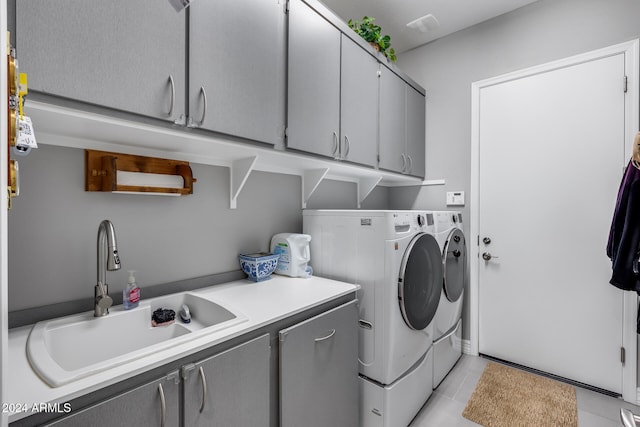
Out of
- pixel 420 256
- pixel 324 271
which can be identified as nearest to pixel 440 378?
pixel 420 256

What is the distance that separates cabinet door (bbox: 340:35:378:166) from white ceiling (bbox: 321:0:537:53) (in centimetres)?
56

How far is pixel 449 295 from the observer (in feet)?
7.02

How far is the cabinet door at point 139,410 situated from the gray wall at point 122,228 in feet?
2.07

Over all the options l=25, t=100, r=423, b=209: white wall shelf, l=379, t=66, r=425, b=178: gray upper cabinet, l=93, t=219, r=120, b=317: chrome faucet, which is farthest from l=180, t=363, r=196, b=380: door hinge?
l=379, t=66, r=425, b=178: gray upper cabinet

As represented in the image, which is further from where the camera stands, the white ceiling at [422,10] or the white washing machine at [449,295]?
the white ceiling at [422,10]

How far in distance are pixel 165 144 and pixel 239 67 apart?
470 mm

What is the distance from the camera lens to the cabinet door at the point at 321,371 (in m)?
1.18

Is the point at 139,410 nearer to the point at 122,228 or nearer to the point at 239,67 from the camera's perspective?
the point at 122,228

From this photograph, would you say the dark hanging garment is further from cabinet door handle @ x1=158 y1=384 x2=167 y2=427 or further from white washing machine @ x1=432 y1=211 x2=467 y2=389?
cabinet door handle @ x1=158 y1=384 x2=167 y2=427

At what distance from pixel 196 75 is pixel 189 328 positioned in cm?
102

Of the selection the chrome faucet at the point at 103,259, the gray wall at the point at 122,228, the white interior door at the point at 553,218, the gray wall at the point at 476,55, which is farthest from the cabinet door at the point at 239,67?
the white interior door at the point at 553,218

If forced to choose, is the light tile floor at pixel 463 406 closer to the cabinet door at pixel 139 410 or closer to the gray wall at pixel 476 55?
the gray wall at pixel 476 55

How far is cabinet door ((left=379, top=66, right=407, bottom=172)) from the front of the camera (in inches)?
85.7

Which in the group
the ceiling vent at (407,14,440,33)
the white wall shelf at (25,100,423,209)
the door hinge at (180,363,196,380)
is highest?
the ceiling vent at (407,14,440,33)
